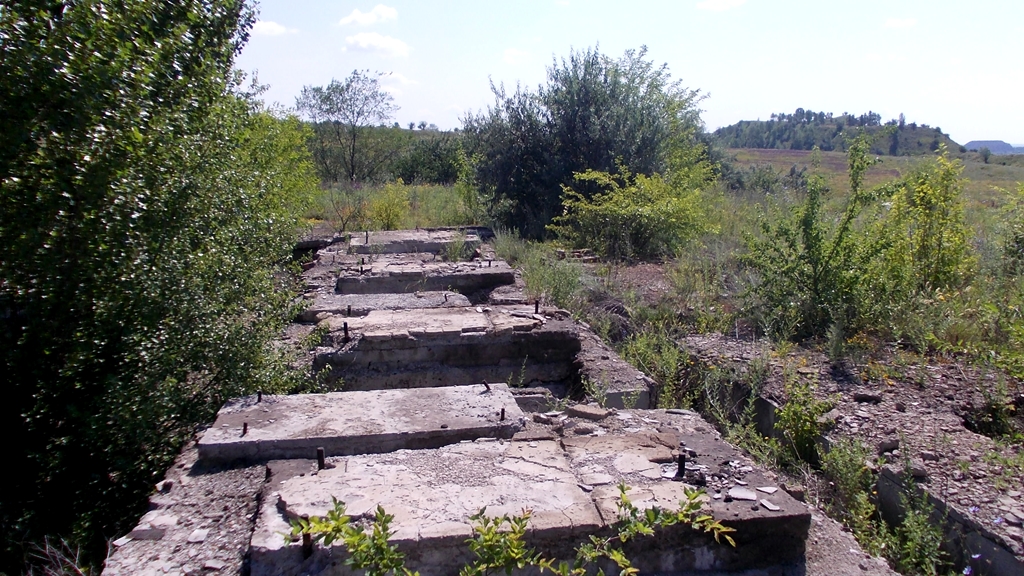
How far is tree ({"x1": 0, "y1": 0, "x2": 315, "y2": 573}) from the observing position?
301cm

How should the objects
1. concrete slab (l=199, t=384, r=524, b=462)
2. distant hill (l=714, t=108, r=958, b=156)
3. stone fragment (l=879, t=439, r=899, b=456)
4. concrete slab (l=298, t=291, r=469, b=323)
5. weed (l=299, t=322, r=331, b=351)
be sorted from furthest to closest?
distant hill (l=714, t=108, r=958, b=156), concrete slab (l=298, t=291, r=469, b=323), weed (l=299, t=322, r=331, b=351), stone fragment (l=879, t=439, r=899, b=456), concrete slab (l=199, t=384, r=524, b=462)

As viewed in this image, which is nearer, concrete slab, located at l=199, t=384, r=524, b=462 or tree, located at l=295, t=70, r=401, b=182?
concrete slab, located at l=199, t=384, r=524, b=462

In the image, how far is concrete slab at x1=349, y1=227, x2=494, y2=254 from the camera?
26.3ft

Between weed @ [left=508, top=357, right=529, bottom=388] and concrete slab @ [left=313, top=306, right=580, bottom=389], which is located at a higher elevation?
concrete slab @ [left=313, top=306, right=580, bottom=389]

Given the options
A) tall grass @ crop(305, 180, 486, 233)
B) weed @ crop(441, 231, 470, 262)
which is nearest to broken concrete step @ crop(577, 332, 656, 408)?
weed @ crop(441, 231, 470, 262)

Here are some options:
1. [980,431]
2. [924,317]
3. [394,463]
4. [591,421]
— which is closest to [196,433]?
[394,463]

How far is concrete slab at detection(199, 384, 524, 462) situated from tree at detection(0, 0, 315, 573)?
43 cm

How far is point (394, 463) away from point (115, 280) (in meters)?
1.73

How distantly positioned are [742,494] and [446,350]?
96.5 inches

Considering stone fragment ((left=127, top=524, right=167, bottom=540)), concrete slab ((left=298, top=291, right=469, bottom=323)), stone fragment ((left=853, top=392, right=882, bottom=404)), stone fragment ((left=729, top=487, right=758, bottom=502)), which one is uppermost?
concrete slab ((left=298, top=291, right=469, bottom=323))

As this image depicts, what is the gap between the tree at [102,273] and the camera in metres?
3.01

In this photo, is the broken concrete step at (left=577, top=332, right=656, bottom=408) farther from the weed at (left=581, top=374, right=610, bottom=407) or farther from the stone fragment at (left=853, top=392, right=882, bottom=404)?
the stone fragment at (left=853, top=392, right=882, bottom=404)

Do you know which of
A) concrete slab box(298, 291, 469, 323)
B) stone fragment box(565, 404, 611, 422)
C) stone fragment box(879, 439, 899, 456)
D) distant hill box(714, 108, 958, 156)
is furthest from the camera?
distant hill box(714, 108, 958, 156)

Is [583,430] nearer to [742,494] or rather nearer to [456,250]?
[742,494]
